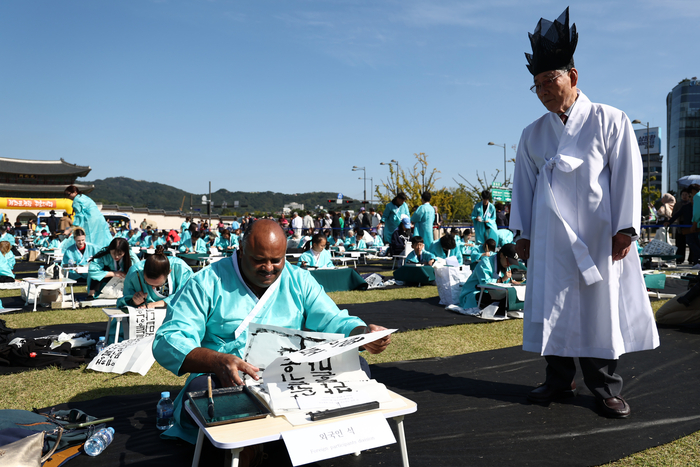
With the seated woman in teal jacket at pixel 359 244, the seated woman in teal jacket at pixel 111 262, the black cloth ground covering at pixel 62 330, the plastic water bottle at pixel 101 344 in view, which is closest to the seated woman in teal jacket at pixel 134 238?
the seated woman in teal jacket at pixel 359 244

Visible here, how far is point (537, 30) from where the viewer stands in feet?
10.9

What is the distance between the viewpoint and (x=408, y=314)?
6.88 metres

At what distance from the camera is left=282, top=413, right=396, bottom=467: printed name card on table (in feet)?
5.19

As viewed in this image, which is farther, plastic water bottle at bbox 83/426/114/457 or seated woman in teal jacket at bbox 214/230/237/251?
seated woman in teal jacket at bbox 214/230/237/251

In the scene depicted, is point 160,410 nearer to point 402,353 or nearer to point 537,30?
point 402,353

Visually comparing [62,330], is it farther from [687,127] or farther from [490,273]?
[687,127]

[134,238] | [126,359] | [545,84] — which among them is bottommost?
[126,359]

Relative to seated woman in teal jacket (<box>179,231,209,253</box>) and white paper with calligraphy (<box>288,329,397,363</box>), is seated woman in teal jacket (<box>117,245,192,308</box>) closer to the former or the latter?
white paper with calligraphy (<box>288,329,397,363</box>)

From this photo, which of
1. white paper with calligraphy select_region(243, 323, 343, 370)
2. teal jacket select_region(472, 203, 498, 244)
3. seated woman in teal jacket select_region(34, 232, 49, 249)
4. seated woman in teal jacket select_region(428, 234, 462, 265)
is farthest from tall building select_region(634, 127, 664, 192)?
white paper with calligraphy select_region(243, 323, 343, 370)

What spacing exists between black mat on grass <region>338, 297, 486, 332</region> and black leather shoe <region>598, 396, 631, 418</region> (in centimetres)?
295

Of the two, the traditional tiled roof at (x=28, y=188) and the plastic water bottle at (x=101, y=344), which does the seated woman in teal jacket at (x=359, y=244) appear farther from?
the traditional tiled roof at (x=28, y=188)

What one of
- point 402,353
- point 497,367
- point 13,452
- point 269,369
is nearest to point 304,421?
point 269,369

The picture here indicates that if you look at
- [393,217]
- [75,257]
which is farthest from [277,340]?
[393,217]

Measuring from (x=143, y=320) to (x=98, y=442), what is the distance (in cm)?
220
